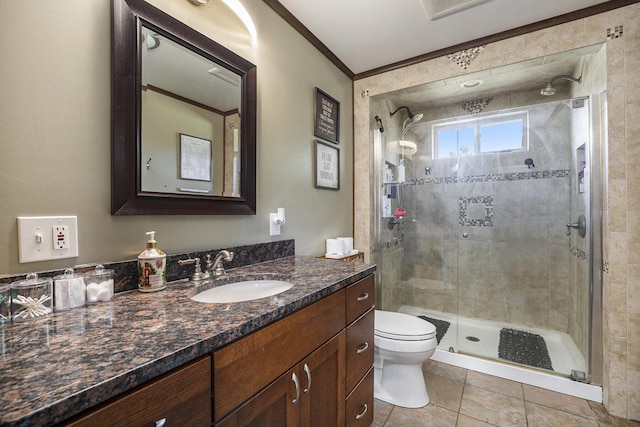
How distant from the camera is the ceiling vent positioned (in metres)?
1.64

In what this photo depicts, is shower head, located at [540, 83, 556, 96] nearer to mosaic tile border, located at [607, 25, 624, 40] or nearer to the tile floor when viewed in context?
mosaic tile border, located at [607, 25, 624, 40]

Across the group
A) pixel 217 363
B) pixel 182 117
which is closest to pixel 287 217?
pixel 182 117

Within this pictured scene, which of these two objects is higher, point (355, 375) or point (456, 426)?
point (355, 375)

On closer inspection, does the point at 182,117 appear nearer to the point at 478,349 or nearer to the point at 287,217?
the point at 287,217

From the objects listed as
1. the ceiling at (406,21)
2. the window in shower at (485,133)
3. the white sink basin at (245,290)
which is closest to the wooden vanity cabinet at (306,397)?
the white sink basin at (245,290)

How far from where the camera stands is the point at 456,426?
154 cm

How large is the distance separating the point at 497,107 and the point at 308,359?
2973mm

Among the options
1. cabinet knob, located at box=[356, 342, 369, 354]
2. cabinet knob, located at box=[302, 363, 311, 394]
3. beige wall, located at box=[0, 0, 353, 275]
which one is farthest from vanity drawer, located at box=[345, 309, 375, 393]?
beige wall, located at box=[0, 0, 353, 275]

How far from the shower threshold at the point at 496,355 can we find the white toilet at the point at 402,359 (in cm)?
55

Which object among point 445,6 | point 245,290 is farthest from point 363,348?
point 445,6

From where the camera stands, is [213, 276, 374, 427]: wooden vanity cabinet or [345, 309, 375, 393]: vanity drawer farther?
[345, 309, 375, 393]: vanity drawer

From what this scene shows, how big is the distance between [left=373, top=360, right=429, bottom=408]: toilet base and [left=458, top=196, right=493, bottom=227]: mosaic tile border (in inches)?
60.0

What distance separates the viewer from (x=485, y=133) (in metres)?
2.58

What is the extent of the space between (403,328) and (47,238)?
5.66 ft
